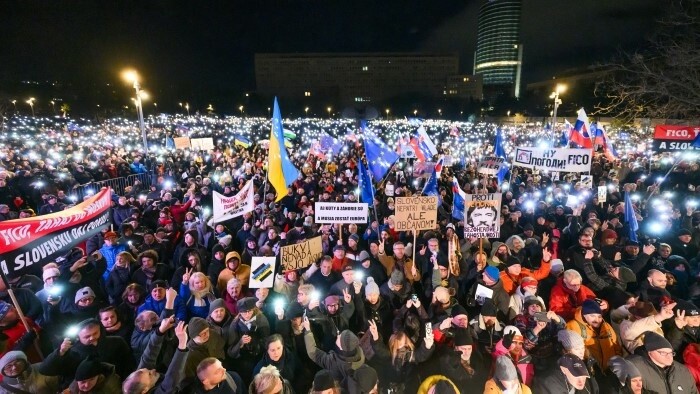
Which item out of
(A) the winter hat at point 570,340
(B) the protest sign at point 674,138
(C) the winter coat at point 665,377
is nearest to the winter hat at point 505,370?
(A) the winter hat at point 570,340

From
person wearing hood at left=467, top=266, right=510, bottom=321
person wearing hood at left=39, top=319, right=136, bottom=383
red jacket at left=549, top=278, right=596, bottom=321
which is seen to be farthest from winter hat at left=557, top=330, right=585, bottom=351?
person wearing hood at left=39, top=319, right=136, bottom=383

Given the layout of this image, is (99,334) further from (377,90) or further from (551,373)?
(377,90)

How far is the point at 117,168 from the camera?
1319cm

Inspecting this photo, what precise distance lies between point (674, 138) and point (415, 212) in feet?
23.0

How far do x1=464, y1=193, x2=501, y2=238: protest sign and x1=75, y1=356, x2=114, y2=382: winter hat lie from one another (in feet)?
14.0

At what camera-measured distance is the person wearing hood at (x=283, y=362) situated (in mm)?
3145

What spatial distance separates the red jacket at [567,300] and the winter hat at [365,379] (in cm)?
239

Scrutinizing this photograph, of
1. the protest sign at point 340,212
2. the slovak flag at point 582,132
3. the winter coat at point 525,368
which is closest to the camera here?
the winter coat at point 525,368

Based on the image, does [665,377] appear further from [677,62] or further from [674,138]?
[677,62]

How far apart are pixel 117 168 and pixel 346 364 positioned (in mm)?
12997

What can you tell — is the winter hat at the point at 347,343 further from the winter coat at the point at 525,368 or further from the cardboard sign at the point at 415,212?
the cardboard sign at the point at 415,212

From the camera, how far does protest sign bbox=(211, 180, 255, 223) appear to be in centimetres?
625

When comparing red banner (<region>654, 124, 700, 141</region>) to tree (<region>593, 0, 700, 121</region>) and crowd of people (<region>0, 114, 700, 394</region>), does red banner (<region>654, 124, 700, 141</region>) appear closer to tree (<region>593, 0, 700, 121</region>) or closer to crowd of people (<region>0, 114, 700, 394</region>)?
tree (<region>593, 0, 700, 121</region>)

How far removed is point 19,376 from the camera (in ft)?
8.66
